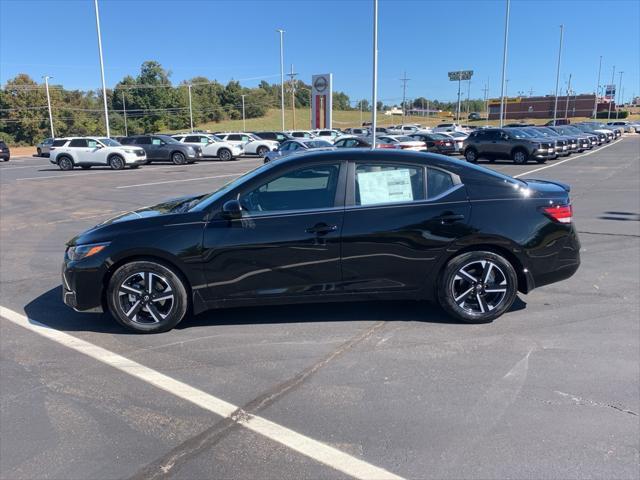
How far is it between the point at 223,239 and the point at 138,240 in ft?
2.45

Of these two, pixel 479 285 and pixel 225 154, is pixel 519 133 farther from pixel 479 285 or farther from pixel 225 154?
pixel 479 285

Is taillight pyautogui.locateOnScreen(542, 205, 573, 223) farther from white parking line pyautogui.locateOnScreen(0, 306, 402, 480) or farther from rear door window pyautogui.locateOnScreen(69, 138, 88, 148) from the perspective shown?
rear door window pyautogui.locateOnScreen(69, 138, 88, 148)

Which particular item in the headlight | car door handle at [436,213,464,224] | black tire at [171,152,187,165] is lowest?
black tire at [171,152,187,165]

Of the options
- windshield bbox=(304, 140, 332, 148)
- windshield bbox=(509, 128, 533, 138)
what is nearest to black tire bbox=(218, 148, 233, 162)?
windshield bbox=(304, 140, 332, 148)

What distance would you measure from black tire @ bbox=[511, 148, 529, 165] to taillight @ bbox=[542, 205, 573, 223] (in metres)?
21.2

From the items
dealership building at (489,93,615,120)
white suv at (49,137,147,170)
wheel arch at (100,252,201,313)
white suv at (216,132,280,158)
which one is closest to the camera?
wheel arch at (100,252,201,313)

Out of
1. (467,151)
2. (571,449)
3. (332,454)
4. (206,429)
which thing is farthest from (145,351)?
(467,151)

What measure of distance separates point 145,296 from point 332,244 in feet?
5.72

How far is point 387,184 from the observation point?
4691 mm

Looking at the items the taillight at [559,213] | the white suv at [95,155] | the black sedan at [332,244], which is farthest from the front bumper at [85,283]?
the white suv at [95,155]

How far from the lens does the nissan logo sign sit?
45656mm

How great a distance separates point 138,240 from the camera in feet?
14.9

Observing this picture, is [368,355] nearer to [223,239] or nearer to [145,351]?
[223,239]

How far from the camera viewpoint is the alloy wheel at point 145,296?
464 centimetres
